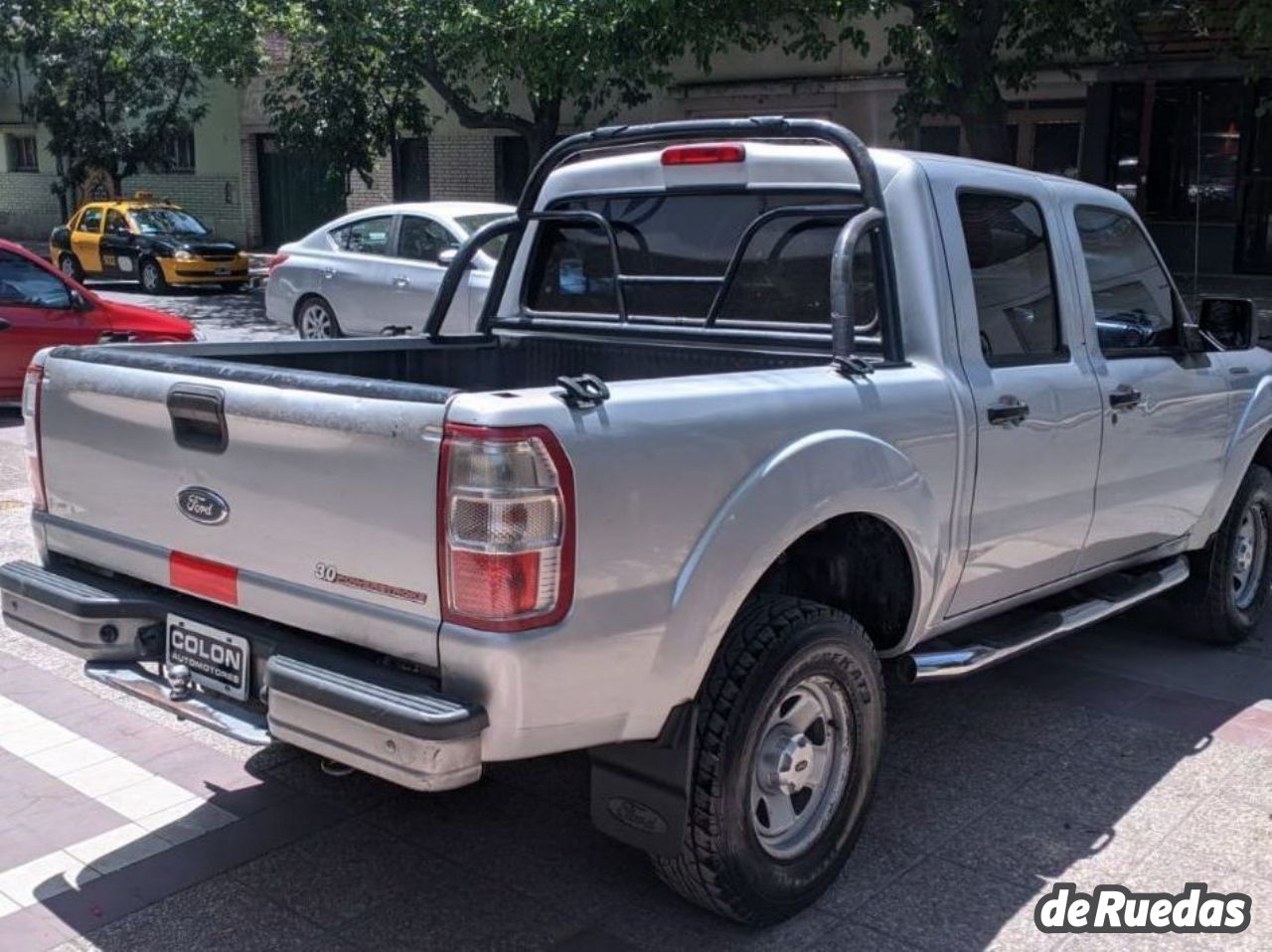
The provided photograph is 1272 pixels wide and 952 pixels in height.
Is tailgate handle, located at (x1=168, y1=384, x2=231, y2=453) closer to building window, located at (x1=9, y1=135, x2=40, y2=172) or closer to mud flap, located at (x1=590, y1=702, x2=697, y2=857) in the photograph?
mud flap, located at (x1=590, y1=702, x2=697, y2=857)

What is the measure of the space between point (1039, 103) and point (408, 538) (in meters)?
16.6

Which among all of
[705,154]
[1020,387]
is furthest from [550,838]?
[705,154]

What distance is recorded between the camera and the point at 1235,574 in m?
5.96

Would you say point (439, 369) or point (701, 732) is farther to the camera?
point (439, 369)

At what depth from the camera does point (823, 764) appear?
3639mm

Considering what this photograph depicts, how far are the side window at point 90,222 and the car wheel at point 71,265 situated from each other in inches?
21.9

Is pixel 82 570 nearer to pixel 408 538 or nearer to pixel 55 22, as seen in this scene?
pixel 408 538

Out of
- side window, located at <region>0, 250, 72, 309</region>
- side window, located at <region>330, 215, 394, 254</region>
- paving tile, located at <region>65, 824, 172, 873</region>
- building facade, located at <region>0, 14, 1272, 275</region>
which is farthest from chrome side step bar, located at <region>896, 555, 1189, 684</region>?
side window, located at <region>330, 215, 394, 254</region>

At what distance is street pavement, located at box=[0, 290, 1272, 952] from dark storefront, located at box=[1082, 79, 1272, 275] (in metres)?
12.2

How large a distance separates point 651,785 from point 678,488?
0.74 m

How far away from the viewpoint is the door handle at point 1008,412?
160 inches

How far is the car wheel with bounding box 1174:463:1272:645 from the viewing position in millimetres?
5738

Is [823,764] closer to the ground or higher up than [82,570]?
closer to the ground

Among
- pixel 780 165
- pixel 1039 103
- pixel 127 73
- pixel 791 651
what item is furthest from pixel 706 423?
pixel 127 73
